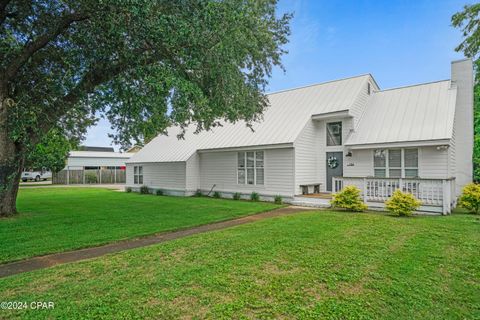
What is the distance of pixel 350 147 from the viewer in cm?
1330

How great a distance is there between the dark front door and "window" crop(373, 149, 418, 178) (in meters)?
1.72

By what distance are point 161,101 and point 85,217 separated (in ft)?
18.2

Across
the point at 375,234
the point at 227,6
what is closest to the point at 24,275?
the point at 227,6

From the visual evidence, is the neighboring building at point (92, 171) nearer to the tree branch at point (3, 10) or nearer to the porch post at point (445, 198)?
the tree branch at point (3, 10)

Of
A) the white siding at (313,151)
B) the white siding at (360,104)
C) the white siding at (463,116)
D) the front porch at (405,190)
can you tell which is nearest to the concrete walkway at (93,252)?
the front porch at (405,190)

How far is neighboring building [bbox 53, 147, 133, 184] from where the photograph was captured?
32.9 meters

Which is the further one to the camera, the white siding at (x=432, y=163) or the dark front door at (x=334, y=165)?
the dark front door at (x=334, y=165)

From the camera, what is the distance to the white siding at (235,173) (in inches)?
539

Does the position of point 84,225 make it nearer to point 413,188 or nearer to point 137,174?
point 413,188

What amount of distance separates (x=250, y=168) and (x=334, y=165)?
431cm

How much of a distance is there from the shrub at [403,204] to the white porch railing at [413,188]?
0.65 m

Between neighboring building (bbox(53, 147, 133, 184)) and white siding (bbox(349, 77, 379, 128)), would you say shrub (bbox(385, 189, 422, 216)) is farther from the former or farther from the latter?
neighboring building (bbox(53, 147, 133, 184))

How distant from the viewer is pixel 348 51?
61.5 feet

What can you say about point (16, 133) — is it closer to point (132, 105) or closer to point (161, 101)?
point (132, 105)
